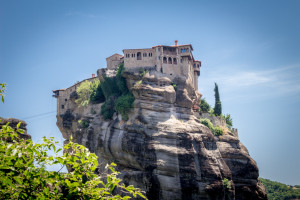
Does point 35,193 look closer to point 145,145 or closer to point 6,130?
point 6,130

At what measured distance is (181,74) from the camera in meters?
52.2

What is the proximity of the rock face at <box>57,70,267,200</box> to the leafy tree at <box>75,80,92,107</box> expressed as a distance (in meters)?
2.32

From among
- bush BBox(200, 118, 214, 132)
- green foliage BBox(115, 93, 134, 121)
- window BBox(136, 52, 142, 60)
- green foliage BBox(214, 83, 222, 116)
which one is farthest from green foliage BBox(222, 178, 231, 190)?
window BBox(136, 52, 142, 60)

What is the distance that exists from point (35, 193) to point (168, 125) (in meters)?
37.2

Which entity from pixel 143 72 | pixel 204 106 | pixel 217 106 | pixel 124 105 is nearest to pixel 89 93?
pixel 124 105

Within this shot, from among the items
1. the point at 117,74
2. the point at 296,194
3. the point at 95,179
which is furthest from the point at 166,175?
the point at 296,194

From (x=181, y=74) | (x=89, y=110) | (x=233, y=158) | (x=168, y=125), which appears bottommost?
(x=233, y=158)

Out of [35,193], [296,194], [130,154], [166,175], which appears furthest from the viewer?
[296,194]

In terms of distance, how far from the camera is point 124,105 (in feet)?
158

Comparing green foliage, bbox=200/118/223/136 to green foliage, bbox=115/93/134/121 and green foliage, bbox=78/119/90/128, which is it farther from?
green foliage, bbox=78/119/90/128

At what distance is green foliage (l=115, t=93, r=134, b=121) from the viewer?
1887 inches

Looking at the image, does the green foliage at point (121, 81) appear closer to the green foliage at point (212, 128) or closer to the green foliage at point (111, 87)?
the green foliage at point (111, 87)

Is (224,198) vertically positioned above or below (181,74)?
below

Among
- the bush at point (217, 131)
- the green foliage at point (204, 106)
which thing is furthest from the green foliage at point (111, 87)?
the bush at point (217, 131)
